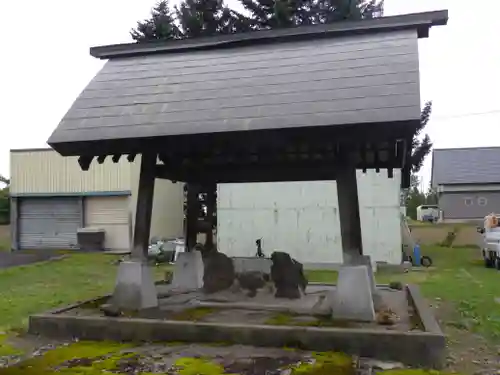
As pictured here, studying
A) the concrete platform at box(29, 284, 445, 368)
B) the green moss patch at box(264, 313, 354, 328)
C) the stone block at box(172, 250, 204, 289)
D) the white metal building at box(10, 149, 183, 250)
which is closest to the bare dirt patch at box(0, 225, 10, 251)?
the white metal building at box(10, 149, 183, 250)

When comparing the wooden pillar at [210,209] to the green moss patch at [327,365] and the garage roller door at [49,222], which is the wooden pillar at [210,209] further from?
the garage roller door at [49,222]

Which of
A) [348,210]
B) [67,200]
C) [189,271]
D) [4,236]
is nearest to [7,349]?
[189,271]

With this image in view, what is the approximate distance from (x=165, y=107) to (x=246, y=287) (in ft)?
10.1

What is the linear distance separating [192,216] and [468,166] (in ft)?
111

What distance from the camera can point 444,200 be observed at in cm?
3759

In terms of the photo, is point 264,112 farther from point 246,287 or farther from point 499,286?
point 499,286

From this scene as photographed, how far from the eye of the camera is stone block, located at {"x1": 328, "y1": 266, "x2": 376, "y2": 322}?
6.19m

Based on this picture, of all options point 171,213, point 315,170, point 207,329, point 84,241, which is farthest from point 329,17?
point 207,329

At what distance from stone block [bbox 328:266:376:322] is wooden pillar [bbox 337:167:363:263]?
0.65ft

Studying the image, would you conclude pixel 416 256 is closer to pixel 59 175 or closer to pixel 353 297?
pixel 353 297

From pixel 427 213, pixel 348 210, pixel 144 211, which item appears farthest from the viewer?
pixel 427 213

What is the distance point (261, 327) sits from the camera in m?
5.76

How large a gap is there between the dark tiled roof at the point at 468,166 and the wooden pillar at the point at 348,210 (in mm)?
32690

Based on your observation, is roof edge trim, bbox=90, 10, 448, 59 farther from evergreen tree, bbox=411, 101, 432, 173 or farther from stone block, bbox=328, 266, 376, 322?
evergreen tree, bbox=411, 101, 432, 173
